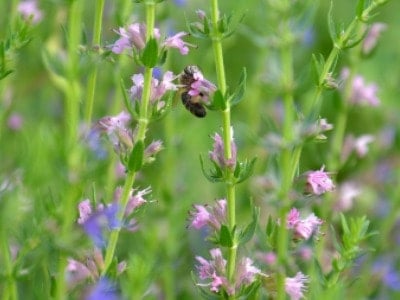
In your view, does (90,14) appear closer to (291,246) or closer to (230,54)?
(230,54)

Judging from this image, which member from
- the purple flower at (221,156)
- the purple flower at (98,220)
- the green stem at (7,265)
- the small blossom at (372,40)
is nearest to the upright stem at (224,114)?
the purple flower at (221,156)

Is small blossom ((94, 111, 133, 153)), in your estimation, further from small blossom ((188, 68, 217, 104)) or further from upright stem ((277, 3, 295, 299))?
upright stem ((277, 3, 295, 299))

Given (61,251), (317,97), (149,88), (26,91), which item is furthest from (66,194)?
(26,91)

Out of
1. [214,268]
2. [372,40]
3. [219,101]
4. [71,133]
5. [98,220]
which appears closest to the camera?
[71,133]

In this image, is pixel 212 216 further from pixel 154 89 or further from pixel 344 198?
pixel 344 198

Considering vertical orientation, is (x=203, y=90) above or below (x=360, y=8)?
below

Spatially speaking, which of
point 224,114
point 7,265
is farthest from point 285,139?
point 7,265
